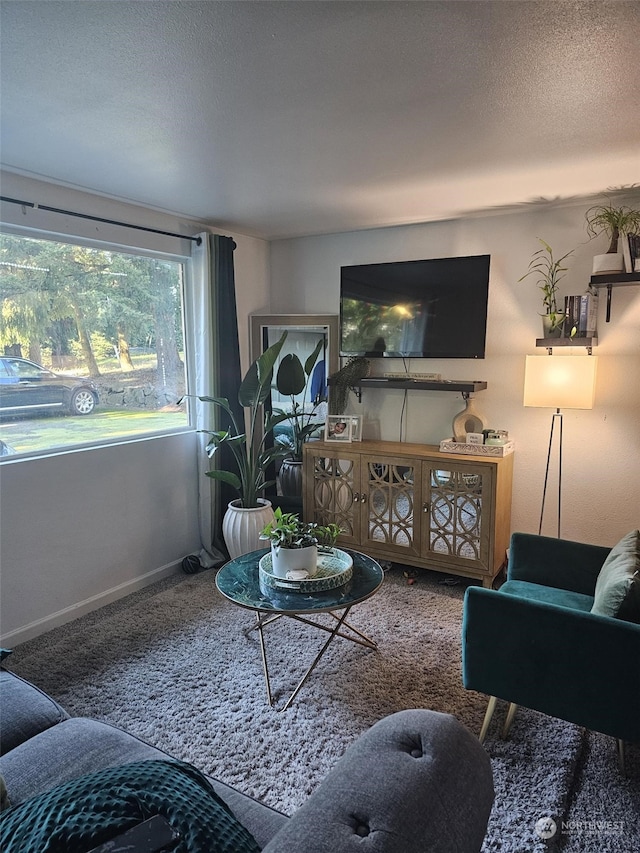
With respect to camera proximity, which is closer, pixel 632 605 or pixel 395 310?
pixel 632 605

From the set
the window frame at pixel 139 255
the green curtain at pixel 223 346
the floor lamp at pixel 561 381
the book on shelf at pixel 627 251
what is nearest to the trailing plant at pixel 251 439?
the green curtain at pixel 223 346

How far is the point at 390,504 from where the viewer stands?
3420mm

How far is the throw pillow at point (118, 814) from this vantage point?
2.53 ft

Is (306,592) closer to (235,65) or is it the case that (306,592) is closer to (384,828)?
(384,828)

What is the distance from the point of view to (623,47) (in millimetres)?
Result: 1472

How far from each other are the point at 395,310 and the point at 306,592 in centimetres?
212

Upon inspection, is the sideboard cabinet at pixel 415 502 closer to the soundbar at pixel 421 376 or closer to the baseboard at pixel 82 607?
the soundbar at pixel 421 376

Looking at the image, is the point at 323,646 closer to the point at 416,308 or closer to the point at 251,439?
the point at 251,439

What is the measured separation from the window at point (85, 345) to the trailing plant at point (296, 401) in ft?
2.26

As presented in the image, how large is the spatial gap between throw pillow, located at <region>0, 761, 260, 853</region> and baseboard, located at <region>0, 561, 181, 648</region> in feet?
6.72

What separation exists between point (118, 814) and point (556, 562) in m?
2.05

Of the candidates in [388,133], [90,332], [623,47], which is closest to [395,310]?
[388,133]

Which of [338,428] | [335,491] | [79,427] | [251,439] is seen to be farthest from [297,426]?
[79,427]

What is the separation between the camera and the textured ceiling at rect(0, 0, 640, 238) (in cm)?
136
